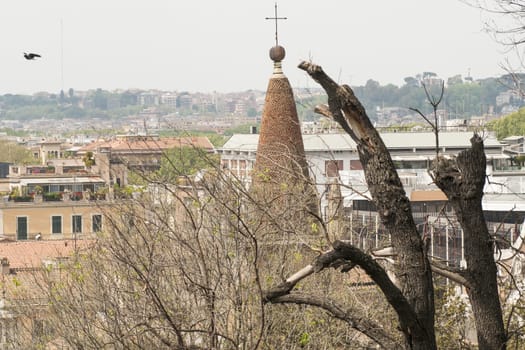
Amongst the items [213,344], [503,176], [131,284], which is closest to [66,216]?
[503,176]

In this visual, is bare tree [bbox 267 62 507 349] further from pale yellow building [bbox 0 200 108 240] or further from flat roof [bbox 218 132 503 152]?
pale yellow building [bbox 0 200 108 240]

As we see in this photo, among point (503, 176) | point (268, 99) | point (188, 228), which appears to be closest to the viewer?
point (188, 228)

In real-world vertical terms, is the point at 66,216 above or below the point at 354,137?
below

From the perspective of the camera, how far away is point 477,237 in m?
8.81

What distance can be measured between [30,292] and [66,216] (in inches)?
1807

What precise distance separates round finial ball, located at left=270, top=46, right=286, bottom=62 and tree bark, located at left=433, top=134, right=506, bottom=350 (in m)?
20.4

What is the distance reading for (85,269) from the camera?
63.1 ft

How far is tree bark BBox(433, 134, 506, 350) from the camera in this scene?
873cm

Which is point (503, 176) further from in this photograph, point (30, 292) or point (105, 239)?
point (105, 239)

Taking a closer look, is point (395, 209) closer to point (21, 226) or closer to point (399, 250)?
point (399, 250)

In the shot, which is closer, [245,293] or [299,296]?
[299,296]

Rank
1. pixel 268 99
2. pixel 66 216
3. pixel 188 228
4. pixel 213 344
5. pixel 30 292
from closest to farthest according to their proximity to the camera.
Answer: pixel 213 344
pixel 188 228
pixel 30 292
pixel 268 99
pixel 66 216

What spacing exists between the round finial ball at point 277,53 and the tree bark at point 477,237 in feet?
67.0

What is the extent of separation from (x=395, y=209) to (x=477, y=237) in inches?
32.1
